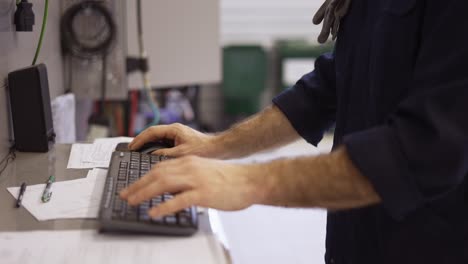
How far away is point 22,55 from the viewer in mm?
1400

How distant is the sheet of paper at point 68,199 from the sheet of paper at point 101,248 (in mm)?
68

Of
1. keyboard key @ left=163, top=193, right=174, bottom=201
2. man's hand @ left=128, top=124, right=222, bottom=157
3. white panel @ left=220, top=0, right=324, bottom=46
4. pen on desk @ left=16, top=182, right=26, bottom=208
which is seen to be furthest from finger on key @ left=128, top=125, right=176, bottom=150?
white panel @ left=220, top=0, right=324, bottom=46

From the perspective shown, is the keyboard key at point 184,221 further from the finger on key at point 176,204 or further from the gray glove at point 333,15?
the gray glove at point 333,15

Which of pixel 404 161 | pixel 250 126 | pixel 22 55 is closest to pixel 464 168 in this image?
pixel 404 161

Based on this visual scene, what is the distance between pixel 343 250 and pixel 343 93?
306 millimetres

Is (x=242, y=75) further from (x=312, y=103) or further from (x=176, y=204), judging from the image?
(x=176, y=204)

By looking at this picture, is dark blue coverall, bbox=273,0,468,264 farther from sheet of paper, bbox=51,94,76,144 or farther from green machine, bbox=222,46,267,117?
green machine, bbox=222,46,267,117

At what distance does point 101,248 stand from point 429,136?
0.48 metres

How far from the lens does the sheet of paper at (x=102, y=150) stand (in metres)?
1.19

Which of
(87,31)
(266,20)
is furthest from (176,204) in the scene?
(266,20)

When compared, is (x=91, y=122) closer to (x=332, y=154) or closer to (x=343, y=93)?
(x=343, y=93)

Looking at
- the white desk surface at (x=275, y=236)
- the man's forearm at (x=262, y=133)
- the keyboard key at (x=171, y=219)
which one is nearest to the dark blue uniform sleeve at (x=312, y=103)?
the man's forearm at (x=262, y=133)

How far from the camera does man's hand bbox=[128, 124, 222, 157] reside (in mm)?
1145

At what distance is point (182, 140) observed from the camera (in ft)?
3.85
